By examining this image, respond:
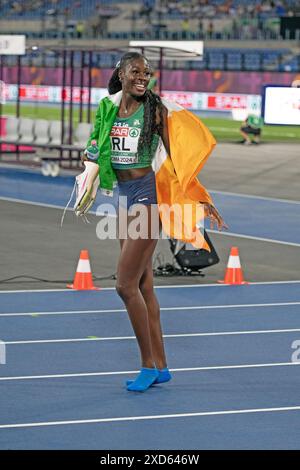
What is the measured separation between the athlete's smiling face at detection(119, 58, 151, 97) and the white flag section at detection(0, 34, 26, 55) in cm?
2184

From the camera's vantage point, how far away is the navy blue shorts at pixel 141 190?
8562 mm

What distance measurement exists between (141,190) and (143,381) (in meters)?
1.42

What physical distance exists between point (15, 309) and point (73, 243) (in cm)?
491

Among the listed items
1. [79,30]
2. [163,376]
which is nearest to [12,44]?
[163,376]

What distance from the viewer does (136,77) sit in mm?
8469

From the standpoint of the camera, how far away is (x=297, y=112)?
26766mm

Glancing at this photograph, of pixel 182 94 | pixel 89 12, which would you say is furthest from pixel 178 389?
pixel 89 12

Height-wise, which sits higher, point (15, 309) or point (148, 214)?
point (148, 214)

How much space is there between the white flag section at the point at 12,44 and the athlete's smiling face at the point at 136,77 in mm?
21841

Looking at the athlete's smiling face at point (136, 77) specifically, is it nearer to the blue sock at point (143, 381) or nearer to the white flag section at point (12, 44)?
the blue sock at point (143, 381)

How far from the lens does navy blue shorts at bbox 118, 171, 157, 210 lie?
8562 mm

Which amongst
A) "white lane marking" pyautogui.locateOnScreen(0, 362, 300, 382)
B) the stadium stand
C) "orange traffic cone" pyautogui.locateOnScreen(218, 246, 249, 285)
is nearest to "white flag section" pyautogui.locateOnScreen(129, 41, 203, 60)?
"orange traffic cone" pyautogui.locateOnScreen(218, 246, 249, 285)

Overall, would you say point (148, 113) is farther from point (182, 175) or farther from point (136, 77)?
point (182, 175)
